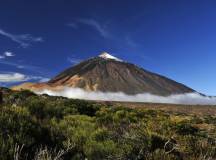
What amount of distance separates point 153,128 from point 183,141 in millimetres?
2192

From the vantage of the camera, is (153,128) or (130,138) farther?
(153,128)

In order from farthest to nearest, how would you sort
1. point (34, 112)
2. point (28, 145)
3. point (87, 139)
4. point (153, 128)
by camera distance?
point (34, 112) → point (153, 128) → point (87, 139) → point (28, 145)

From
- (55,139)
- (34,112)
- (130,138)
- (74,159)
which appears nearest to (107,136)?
(130,138)

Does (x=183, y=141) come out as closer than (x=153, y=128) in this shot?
Yes

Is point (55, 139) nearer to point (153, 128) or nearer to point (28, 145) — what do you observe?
point (28, 145)

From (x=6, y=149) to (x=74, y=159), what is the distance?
1508 mm

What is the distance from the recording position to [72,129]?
9.98 meters

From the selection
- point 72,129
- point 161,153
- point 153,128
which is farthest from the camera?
point 153,128

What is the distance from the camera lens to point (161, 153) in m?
8.31

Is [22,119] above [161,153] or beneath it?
above

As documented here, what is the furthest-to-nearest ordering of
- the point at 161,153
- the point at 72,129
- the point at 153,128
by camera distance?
the point at 153,128 < the point at 72,129 < the point at 161,153

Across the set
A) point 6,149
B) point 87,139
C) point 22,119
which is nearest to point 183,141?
point 87,139

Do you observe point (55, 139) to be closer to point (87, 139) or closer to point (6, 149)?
point (87, 139)

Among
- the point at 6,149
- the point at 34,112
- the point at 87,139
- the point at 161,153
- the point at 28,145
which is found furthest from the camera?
the point at 34,112
